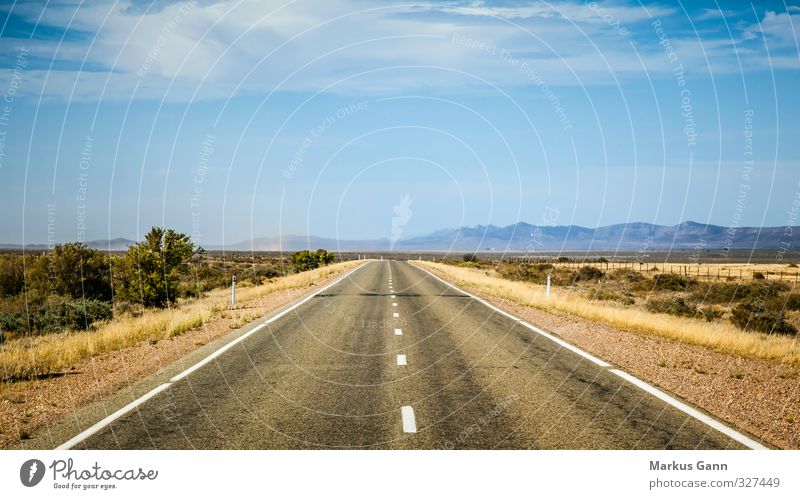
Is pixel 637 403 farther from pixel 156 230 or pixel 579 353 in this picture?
pixel 156 230

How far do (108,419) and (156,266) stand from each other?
83.0 feet

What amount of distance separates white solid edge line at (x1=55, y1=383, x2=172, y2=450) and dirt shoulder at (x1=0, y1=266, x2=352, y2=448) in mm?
177

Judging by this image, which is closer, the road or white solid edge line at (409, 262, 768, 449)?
the road

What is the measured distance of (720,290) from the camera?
128 feet

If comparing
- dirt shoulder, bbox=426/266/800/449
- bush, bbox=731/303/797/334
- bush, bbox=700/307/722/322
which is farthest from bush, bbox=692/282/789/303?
dirt shoulder, bbox=426/266/800/449

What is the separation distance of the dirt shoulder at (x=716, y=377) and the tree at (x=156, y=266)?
21.0m

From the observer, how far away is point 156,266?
3105 cm

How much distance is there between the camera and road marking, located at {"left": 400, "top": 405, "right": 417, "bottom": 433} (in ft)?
22.2

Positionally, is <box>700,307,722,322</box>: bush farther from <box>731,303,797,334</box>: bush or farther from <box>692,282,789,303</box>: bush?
<box>692,282,789,303</box>: bush

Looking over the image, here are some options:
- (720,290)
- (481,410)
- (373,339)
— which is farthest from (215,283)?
(481,410)

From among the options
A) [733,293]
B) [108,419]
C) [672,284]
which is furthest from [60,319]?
[672,284]

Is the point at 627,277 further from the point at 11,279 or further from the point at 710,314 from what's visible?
the point at 11,279

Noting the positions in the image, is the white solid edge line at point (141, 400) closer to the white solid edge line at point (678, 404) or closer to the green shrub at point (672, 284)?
the white solid edge line at point (678, 404)
